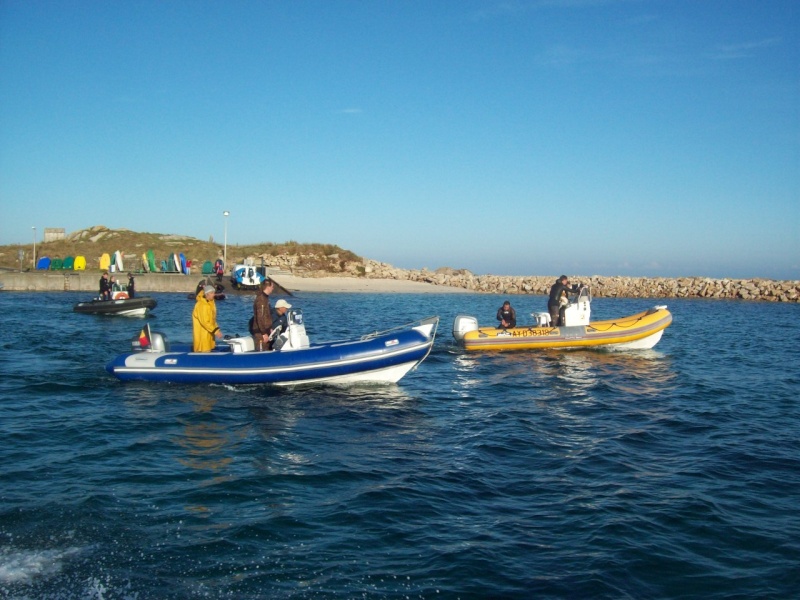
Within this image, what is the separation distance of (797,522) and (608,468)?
216 cm

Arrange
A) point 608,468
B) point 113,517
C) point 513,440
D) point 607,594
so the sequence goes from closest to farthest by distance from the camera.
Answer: point 607,594
point 113,517
point 608,468
point 513,440

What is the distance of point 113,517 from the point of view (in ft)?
21.4

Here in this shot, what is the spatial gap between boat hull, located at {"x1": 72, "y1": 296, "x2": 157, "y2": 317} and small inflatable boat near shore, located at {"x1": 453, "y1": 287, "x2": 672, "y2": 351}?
47.2 ft

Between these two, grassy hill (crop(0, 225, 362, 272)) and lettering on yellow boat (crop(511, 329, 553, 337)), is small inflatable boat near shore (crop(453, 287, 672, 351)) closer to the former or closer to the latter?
lettering on yellow boat (crop(511, 329, 553, 337))

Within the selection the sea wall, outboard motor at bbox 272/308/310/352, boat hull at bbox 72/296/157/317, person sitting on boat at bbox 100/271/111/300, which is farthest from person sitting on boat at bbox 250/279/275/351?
the sea wall

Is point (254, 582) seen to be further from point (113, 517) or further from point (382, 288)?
point (382, 288)

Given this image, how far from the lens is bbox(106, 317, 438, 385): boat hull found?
12.3 metres

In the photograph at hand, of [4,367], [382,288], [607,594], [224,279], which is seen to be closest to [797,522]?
[607,594]

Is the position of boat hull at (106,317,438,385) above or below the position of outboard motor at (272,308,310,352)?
below

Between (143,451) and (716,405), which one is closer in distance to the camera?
(143,451)

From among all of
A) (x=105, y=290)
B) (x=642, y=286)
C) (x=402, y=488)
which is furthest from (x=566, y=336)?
(x=642, y=286)

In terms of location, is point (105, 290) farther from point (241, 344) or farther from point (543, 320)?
point (543, 320)

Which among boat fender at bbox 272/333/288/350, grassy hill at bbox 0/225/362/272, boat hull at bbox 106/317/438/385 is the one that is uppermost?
grassy hill at bbox 0/225/362/272

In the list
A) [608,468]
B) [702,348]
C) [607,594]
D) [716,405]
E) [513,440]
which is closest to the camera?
[607,594]
